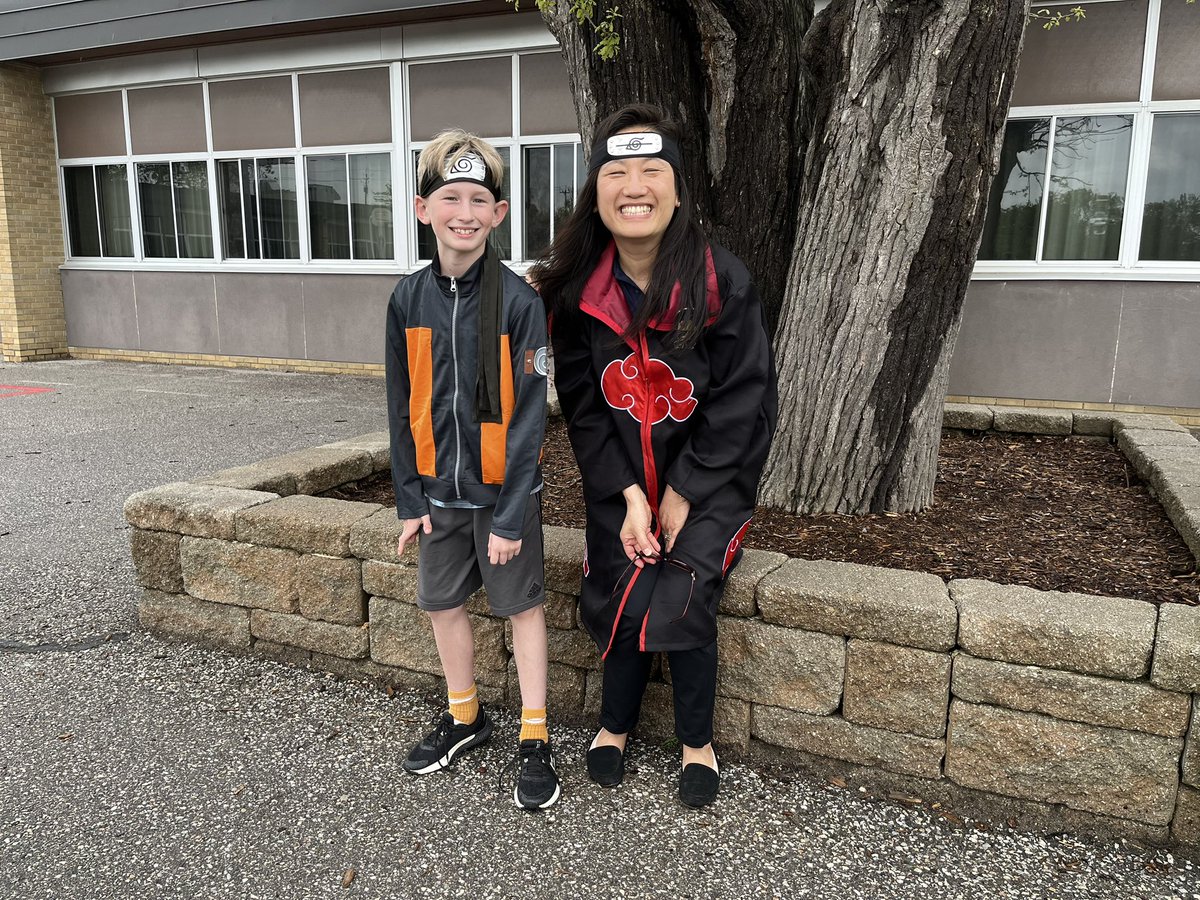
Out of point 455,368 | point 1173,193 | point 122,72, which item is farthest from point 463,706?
point 122,72

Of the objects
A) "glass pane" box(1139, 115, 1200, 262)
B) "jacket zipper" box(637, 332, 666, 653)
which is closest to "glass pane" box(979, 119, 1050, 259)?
"glass pane" box(1139, 115, 1200, 262)

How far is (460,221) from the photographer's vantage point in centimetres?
247

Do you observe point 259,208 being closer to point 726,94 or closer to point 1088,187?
point 726,94

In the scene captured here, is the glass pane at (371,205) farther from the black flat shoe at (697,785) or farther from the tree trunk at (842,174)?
the black flat shoe at (697,785)

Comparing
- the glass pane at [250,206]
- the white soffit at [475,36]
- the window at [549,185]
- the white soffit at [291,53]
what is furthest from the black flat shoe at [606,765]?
the glass pane at [250,206]

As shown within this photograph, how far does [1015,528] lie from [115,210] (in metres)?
12.4

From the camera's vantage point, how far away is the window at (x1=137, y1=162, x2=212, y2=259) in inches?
446

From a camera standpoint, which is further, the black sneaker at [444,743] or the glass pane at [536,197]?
the glass pane at [536,197]

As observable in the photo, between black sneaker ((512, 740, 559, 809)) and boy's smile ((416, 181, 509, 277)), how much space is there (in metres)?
1.43

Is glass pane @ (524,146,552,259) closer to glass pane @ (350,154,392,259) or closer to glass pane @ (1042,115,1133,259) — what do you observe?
glass pane @ (350,154,392,259)

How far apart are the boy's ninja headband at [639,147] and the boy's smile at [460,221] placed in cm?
36

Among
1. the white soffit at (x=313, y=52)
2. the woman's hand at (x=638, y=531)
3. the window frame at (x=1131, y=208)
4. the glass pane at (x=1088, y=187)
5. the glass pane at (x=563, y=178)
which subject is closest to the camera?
the woman's hand at (x=638, y=531)

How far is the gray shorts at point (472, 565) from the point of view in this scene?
262 centimetres

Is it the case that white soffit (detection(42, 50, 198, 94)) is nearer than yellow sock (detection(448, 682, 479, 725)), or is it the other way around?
yellow sock (detection(448, 682, 479, 725))
